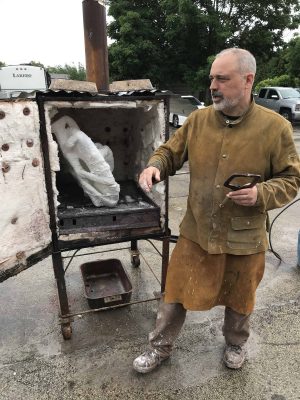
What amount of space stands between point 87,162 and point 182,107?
38.1 feet

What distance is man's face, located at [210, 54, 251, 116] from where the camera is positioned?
179cm

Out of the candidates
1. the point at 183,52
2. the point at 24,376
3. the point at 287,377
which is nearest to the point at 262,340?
the point at 287,377

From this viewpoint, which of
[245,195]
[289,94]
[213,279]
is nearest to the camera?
[245,195]

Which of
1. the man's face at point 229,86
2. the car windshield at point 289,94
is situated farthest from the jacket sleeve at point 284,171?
the car windshield at point 289,94

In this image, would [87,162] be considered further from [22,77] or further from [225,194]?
[22,77]

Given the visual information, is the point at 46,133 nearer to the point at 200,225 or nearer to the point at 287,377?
the point at 200,225

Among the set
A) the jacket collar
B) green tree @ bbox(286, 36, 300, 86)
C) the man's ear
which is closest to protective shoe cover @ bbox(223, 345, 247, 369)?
the jacket collar

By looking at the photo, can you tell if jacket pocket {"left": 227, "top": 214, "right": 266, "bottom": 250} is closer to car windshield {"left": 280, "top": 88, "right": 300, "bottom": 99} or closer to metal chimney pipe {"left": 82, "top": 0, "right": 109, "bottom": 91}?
metal chimney pipe {"left": 82, "top": 0, "right": 109, "bottom": 91}

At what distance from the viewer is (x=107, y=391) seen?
2.14 meters

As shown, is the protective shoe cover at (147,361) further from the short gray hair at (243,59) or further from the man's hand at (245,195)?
the short gray hair at (243,59)

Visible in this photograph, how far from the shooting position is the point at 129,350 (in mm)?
2467

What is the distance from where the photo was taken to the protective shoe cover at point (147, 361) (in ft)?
7.29

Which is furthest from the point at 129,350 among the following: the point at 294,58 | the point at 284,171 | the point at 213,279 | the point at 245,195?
the point at 294,58

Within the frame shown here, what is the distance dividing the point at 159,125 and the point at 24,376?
1847mm
